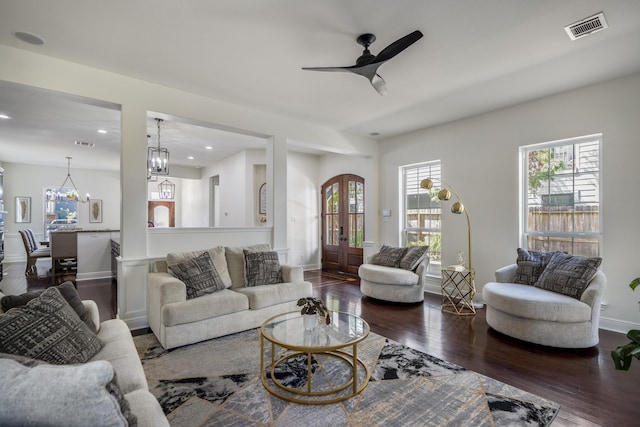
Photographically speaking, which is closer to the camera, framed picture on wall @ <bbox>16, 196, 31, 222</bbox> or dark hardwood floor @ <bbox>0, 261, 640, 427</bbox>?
dark hardwood floor @ <bbox>0, 261, 640, 427</bbox>

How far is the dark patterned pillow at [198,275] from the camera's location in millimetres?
3305

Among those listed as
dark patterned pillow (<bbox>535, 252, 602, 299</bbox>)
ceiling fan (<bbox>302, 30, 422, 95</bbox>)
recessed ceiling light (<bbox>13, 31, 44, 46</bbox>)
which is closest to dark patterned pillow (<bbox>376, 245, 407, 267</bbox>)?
dark patterned pillow (<bbox>535, 252, 602, 299</bbox>)

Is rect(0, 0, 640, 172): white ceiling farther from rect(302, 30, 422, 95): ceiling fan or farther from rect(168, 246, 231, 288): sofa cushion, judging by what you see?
rect(168, 246, 231, 288): sofa cushion

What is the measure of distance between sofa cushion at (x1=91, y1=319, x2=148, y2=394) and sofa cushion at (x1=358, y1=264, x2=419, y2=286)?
3.33 metres

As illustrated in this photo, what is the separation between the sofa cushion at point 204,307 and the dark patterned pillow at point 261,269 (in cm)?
39

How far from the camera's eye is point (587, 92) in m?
3.78

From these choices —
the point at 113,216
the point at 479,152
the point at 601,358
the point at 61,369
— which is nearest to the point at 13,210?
the point at 113,216

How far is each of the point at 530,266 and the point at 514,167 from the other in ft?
4.84

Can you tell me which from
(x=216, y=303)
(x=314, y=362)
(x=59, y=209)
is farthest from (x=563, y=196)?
(x=59, y=209)

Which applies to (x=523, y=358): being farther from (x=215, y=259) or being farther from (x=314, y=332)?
(x=215, y=259)

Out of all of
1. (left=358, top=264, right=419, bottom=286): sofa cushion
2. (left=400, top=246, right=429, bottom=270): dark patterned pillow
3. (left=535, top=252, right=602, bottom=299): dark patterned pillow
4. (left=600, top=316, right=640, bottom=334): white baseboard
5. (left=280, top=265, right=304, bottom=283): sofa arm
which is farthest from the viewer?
(left=400, top=246, right=429, bottom=270): dark patterned pillow

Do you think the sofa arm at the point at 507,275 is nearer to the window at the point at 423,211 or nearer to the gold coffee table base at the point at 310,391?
the window at the point at 423,211

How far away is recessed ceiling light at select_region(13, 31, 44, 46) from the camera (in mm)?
2740

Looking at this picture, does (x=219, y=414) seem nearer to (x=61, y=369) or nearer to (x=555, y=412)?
(x=61, y=369)
